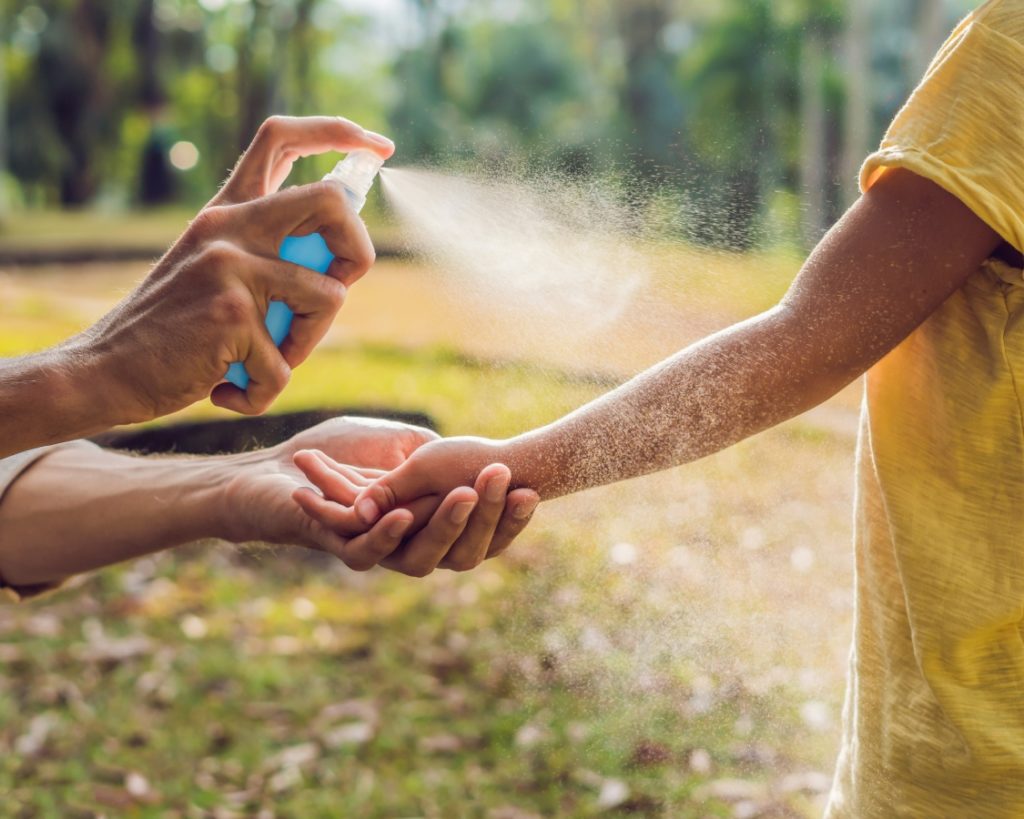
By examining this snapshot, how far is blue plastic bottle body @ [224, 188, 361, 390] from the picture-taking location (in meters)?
1.68

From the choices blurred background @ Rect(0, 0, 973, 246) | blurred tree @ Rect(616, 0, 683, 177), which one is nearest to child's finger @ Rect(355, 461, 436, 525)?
blurred background @ Rect(0, 0, 973, 246)

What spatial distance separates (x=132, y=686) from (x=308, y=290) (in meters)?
2.75

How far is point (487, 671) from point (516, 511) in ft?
8.38

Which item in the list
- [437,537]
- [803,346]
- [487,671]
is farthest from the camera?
[487,671]

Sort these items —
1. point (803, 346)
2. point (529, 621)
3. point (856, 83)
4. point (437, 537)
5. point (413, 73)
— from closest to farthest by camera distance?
1. point (803, 346)
2. point (437, 537)
3. point (529, 621)
4. point (856, 83)
5. point (413, 73)

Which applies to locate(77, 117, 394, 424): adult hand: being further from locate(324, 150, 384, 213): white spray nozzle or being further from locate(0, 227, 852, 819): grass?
locate(0, 227, 852, 819): grass

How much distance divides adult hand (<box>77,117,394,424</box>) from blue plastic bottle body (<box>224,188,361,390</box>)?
0.04ft

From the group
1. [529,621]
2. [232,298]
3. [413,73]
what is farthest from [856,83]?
[413,73]

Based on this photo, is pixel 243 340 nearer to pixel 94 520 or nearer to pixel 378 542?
pixel 378 542

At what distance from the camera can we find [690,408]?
60.8 inches

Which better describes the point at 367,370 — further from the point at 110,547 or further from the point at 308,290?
the point at 308,290

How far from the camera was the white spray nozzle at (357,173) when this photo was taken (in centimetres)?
174

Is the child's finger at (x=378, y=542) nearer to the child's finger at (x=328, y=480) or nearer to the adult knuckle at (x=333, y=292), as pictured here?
the child's finger at (x=328, y=480)

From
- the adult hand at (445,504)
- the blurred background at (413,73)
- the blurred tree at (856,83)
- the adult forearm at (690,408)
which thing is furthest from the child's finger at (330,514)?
the blurred background at (413,73)
